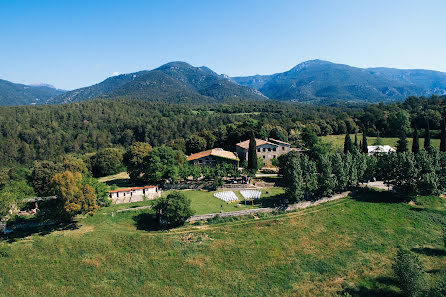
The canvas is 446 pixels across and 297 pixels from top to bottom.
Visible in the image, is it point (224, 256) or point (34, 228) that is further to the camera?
point (34, 228)

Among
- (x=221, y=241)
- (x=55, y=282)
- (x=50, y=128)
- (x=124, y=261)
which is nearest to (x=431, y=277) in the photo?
(x=221, y=241)

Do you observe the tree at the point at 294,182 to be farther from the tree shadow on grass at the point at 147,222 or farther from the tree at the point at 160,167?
the tree at the point at 160,167

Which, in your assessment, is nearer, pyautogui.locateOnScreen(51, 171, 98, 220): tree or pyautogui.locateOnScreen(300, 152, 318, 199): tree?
pyautogui.locateOnScreen(51, 171, 98, 220): tree

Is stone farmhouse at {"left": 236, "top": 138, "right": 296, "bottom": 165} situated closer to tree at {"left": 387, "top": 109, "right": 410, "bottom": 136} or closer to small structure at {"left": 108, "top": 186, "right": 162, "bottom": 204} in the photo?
small structure at {"left": 108, "top": 186, "right": 162, "bottom": 204}

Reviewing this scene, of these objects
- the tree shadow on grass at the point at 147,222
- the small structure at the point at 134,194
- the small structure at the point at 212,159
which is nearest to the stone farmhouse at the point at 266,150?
the small structure at the point at 212,159

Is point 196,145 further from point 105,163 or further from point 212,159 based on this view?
point 105,163

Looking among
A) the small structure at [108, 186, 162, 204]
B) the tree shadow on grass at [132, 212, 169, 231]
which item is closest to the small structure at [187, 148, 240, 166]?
the small structure at [108, 186, 162, 204]

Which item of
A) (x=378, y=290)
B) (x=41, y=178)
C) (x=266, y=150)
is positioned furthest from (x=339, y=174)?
(x=41, y=178)
